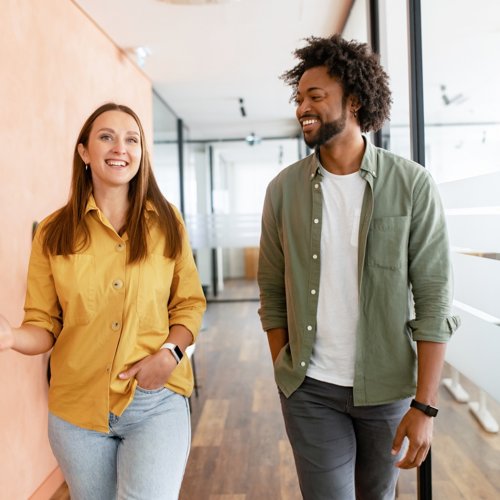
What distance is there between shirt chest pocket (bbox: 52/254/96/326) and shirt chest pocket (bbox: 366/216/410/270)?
0.72 metres

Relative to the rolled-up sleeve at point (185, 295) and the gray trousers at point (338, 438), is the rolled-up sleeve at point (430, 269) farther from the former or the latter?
the rolled-up sleeve at point (185, 295)

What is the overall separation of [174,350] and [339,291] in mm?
461

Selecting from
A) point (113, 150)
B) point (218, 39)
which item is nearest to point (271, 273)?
point (113, 150)

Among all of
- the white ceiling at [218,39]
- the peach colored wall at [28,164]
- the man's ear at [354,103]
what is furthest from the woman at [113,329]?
the white ceiling at [218,39]

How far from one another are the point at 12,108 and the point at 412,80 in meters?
1.81

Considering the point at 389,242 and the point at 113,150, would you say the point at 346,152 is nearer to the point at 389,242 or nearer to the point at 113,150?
the point at 389,242

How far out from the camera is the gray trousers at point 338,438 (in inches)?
56.6

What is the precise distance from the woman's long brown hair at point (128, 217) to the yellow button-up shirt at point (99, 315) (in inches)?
0.8

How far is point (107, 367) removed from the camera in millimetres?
1353

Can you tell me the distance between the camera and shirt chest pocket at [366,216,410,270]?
1.38 m

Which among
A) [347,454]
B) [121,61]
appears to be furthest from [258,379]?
[347,454]

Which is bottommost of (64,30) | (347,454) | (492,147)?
(347,454)

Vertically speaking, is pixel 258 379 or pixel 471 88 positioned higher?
pixel 471 88

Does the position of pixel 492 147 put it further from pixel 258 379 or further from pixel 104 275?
pixel 258 379
